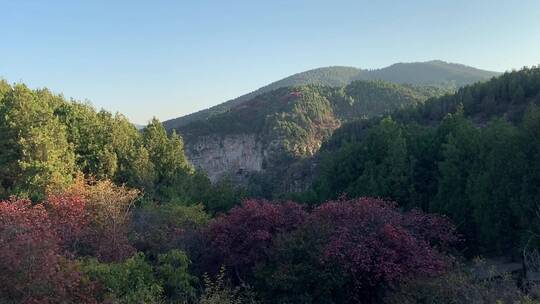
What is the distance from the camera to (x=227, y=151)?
305 feet

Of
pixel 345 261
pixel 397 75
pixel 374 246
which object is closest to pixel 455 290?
pixel 374 246

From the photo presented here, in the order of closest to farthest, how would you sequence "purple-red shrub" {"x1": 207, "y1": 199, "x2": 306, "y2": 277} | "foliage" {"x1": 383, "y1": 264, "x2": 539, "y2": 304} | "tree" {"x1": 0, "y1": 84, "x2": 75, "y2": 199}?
1. "foliage" {"x1": 383, "y1": 264, "x2": 539, "y2": 304}
2. "purple-red shrub" {"x1": 207, "y1": 199, "x2": 306, "y2": 277}
3. "tree" {"x1": 0, "y1": 84, "x2": 75, "y2": 199}

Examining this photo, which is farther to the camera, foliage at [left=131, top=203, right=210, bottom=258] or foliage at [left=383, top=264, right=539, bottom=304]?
foliage at [left=131, top=203, right=210, bottom=258]

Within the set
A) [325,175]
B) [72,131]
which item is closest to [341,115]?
[325,175]

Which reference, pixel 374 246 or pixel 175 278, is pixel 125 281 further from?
pixel 374 246

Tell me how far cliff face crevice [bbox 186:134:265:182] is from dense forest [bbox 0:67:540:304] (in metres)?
58.7

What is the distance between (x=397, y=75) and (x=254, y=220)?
526 feet

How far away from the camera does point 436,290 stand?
9.33 m

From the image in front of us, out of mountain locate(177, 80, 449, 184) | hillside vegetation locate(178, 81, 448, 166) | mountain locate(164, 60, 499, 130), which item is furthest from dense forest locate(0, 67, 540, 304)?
mountain locate(164, 60, 499, 130)

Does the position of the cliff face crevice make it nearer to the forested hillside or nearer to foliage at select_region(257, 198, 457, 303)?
the forested hillside

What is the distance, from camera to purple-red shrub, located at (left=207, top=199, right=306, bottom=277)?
12.3m

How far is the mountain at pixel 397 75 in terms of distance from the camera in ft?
474

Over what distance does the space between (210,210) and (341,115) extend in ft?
224

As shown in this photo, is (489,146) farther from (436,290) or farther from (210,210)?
(210,210)
